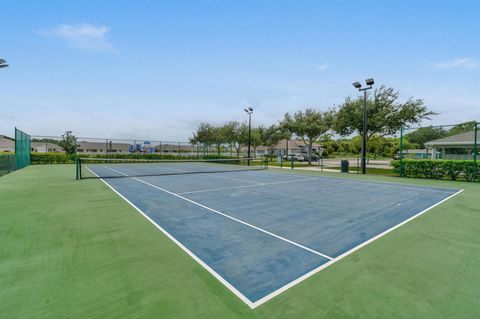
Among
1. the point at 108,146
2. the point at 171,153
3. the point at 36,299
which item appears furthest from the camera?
the point at 171,153

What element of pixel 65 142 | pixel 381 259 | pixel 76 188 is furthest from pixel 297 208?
pixel 65 142

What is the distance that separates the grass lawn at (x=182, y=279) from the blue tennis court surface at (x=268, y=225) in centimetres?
29

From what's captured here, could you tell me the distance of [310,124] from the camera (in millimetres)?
33812

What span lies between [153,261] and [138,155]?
32.0 m

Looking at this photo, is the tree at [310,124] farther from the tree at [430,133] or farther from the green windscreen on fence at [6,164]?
the green windscreen on fence at [6,164]

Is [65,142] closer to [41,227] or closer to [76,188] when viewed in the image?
[76,188]

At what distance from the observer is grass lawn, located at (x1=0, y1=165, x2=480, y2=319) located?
2.79 m

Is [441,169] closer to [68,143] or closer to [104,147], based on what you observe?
[104,147]

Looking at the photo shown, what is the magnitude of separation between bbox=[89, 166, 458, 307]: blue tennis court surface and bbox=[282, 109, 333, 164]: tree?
23.9 meters

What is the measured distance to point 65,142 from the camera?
42812 millimetres

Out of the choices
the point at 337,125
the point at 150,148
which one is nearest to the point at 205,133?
the point at 150,148

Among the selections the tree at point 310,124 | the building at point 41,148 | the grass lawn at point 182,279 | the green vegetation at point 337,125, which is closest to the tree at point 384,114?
the green vegetation at point 337,125

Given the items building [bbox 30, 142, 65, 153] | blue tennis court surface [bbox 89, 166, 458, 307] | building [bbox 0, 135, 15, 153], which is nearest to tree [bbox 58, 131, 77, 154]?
building [bbox 30, 142, 65, 153]

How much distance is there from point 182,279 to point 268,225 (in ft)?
9.35
